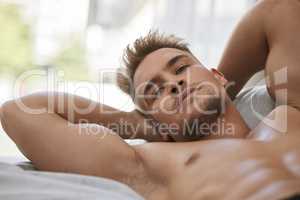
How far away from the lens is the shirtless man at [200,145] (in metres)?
1.00

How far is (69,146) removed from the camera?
1.15m

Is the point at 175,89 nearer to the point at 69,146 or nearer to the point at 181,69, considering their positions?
the point at 181,69

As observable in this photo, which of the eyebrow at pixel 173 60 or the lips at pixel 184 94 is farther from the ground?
the eyebrow at pixel 173 60

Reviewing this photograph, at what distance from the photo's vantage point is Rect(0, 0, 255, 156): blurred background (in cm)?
198

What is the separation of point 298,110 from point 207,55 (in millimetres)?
914

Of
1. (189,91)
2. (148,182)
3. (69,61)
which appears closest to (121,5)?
(69,61)

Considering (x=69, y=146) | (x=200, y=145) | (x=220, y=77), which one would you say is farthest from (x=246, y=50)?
(x=69, y=146)

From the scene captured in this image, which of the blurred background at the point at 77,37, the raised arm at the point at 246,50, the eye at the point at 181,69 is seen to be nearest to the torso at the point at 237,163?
the raised arm at the point at 246,50

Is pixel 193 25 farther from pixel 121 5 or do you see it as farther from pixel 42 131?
pixel 42 131

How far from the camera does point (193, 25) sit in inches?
83.0

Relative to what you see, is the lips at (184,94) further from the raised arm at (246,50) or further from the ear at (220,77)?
the raised arm at (246,50)

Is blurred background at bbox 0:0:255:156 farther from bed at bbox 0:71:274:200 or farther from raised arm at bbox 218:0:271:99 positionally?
bed at bbox 0:71:274:200

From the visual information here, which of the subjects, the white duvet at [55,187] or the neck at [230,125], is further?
the neck at [230,125]

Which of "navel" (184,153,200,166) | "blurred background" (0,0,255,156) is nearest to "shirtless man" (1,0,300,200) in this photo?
"navel" (184,153,200,166)
